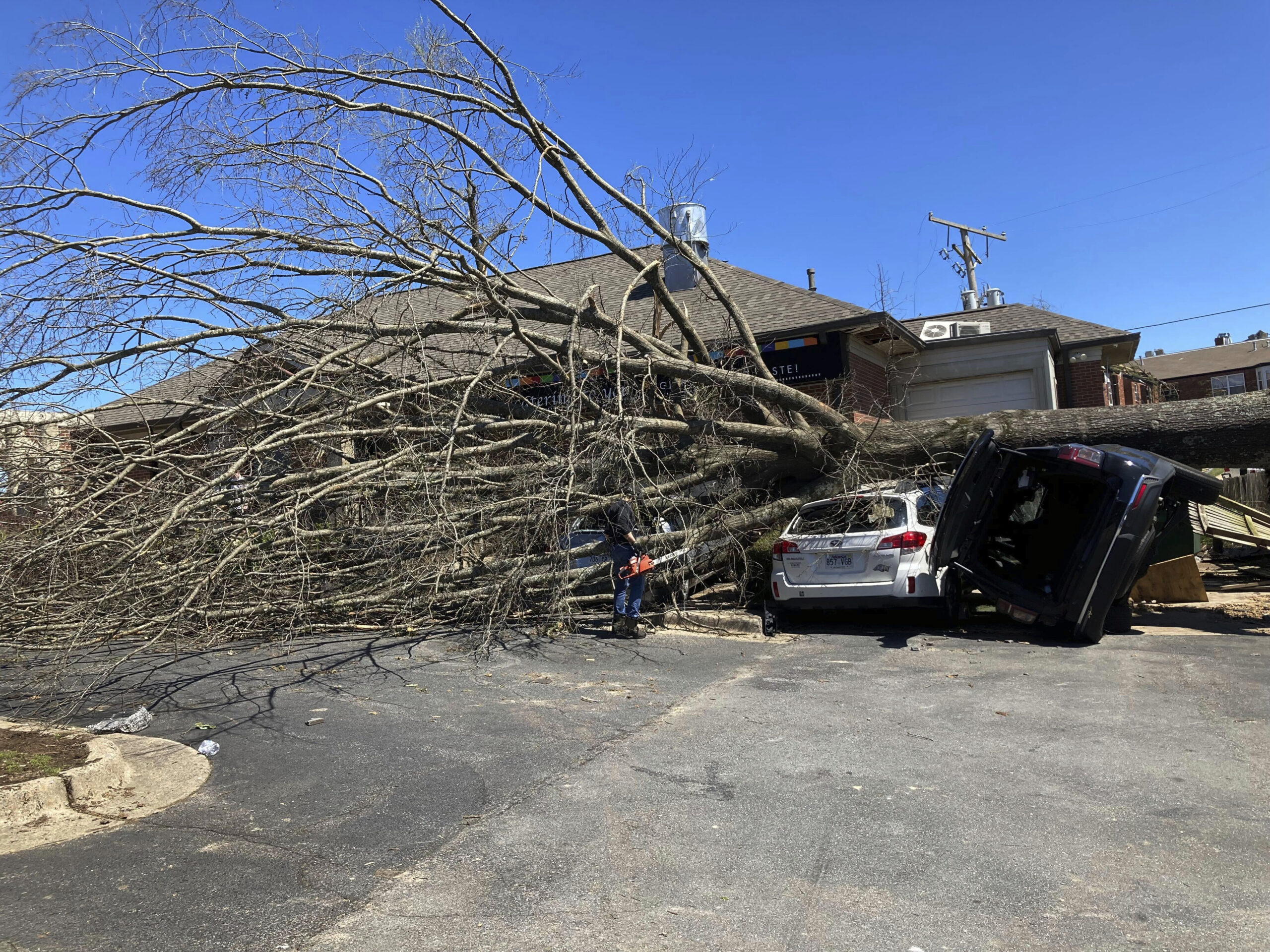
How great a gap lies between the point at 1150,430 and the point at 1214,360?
4752cm

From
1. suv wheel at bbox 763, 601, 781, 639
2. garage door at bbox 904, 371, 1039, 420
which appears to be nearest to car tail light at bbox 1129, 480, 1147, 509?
suv wheel at bbox 763, 601, 781, 639

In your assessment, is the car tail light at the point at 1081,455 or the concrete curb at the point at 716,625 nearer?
the car tail light at the point at 1081,455

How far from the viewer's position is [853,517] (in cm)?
1012

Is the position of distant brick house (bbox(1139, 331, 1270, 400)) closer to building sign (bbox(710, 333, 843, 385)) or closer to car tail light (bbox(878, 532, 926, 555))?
building sign (bbox(710, 333, 843, 385))

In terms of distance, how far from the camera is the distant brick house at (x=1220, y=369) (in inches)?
1863

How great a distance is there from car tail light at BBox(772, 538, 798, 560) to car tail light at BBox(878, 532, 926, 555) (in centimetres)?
100

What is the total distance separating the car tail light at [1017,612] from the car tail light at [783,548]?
7.05 feet

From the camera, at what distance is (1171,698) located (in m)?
6.98

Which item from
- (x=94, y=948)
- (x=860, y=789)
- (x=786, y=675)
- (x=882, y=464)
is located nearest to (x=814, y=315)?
(x=882, y=464)

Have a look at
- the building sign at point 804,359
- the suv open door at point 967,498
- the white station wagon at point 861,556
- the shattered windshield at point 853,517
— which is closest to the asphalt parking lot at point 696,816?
the suv open door at point 967,498

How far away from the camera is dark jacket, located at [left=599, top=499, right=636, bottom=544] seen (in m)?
9.89

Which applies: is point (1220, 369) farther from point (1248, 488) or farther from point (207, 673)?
point (207, 673)

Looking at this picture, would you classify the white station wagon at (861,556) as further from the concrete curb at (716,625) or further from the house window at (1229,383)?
the house window at (1229,383)

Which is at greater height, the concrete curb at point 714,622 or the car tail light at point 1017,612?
the car tail light at point 1017,612
